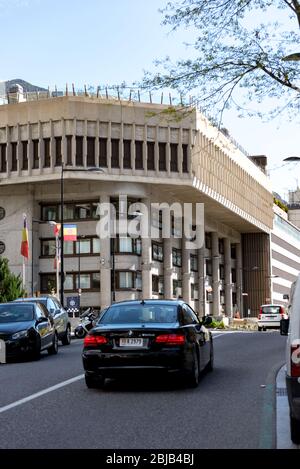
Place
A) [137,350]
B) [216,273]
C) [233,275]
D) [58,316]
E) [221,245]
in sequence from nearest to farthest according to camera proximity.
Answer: [137,350] < [58,316] < [216,273] < [221,245] < [233,275]

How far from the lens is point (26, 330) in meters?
18.1

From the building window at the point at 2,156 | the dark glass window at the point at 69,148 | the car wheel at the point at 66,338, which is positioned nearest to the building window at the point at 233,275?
the dark glass window at the point at 69,148

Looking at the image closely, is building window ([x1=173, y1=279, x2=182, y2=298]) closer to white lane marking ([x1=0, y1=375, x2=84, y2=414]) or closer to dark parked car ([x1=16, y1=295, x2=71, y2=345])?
dark parked car ([x1=16, y1=295, x2=71, y2=345])

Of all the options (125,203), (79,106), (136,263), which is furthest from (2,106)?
(136,263)

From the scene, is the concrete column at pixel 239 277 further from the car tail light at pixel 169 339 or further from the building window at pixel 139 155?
the car tail light at pixel 169 339

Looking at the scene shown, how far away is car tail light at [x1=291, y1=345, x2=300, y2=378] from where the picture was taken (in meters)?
7.11

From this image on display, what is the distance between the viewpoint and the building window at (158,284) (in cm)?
7388

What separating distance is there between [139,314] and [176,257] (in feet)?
224

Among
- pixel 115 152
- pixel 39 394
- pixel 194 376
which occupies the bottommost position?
pixel 39 394

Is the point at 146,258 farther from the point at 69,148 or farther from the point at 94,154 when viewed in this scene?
the point at 69,148

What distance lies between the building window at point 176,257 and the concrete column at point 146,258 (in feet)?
29.8

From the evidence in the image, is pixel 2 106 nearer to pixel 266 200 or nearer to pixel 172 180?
pixel 172 180

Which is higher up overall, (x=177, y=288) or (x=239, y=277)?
(x=239, y=277)

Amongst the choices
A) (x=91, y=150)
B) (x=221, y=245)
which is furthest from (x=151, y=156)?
(x=221, y=245)
